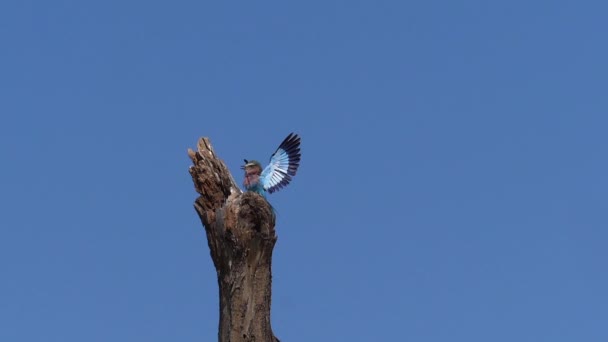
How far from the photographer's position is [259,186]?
52.9 feet

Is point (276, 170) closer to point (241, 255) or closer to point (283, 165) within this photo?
point (283, 165)

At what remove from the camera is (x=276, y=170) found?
16.8 m

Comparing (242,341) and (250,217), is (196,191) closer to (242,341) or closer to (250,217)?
(250,217)

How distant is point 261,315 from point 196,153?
7.19 ft

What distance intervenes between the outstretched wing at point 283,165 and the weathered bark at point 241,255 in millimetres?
1302

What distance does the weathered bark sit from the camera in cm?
1482

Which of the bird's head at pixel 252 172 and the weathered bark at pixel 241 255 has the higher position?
the bird's head at pixel 252 172

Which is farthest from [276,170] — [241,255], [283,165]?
[241,255]

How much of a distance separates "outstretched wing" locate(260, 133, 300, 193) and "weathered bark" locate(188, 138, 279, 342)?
1302 millimetres

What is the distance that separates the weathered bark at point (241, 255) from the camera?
48.6 feet

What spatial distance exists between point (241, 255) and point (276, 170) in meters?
2.19

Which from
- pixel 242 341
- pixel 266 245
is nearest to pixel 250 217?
pixel 266 245

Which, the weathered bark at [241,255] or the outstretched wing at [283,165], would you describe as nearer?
the weathered bark at [241,255]

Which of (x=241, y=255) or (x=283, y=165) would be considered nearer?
(x=241, y=255)
